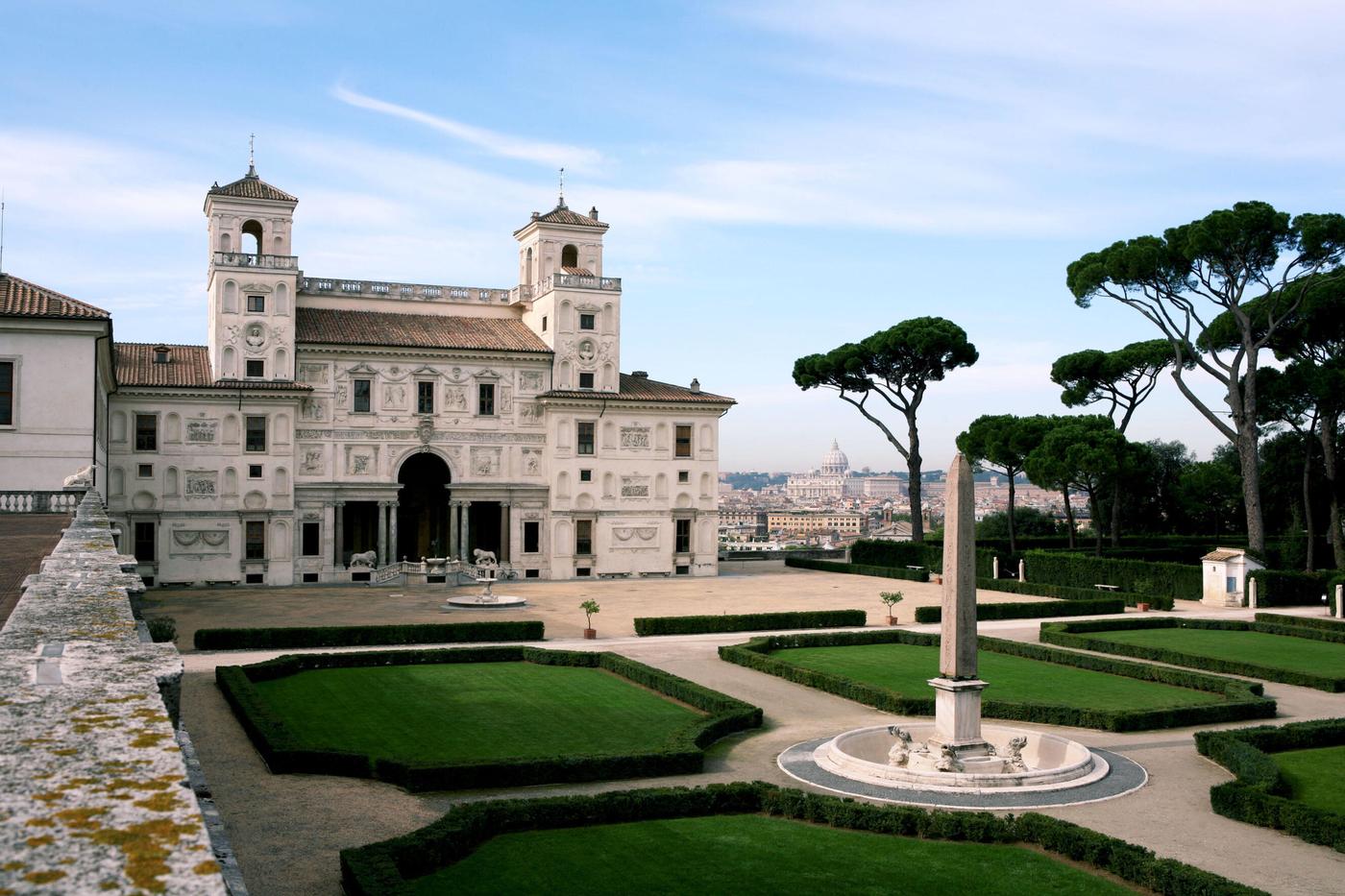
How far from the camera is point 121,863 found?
2.63m

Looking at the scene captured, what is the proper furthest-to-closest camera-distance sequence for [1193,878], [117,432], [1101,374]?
[1101,374] → [117,432] → [1193,878]

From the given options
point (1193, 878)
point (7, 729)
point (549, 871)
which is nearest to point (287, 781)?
point (549, 871)

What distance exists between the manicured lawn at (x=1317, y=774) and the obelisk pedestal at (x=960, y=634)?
4.13m

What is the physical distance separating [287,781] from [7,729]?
43.3 ft

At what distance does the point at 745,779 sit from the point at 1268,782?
675 cm

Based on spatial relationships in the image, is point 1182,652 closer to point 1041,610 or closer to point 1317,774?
point 1041,610

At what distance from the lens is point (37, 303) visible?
31234 millimetres

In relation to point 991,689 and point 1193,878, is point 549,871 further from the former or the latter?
point 991,689

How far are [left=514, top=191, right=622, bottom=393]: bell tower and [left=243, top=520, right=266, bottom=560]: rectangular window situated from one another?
13.3 meters

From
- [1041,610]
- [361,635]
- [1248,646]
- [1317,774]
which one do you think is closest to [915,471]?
[1041,610]

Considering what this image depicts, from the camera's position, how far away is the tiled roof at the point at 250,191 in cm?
4806

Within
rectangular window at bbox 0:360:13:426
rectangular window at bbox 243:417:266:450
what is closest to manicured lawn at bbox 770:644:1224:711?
rectangular window at bbox 0:360:13:426

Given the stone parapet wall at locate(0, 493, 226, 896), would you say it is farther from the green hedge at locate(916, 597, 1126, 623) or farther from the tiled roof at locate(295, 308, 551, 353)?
the tiled roof at locate(295, 308, 551, 353)

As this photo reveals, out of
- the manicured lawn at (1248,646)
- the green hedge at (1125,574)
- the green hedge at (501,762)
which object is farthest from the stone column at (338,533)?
the manicured lawn at (1248,646)
